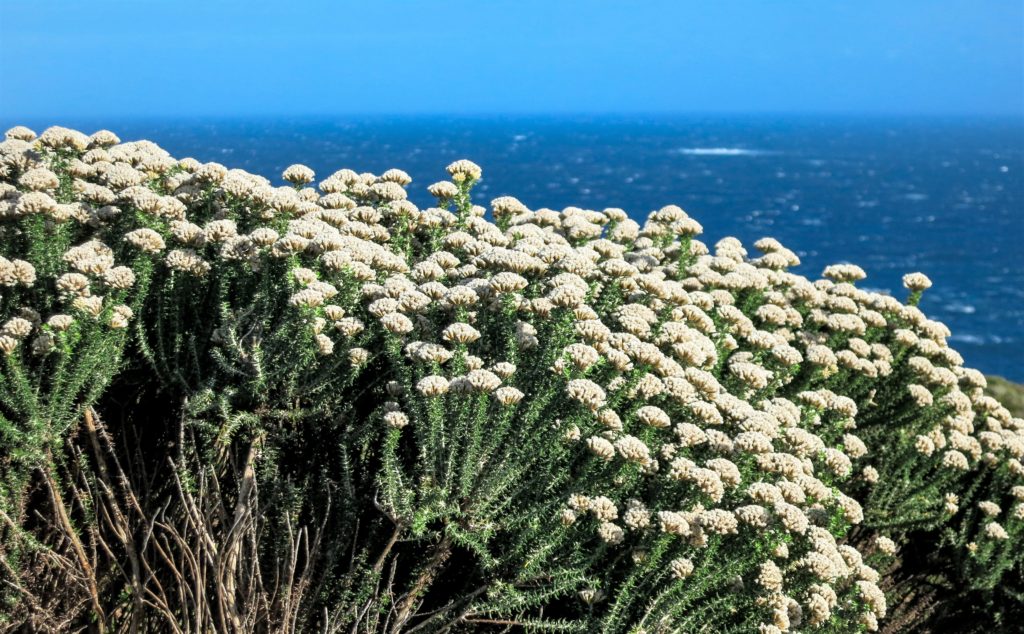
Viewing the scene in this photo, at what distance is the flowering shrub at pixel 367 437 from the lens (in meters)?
4.46

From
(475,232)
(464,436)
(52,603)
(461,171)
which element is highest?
(461,171)

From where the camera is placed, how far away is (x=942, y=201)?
651 ft

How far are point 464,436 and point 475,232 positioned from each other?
7.85ft

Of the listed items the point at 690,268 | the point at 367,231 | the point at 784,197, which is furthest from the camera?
the point at 784,197

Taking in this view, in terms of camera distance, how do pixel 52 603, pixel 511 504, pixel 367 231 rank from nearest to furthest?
pixel 52 603 < pixel 511 504 < pixel 367 231

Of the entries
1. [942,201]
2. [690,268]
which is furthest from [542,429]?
[942,201]

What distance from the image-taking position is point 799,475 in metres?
5.09

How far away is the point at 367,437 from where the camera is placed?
4824 millimetres

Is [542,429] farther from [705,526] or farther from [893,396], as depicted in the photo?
[893,396]

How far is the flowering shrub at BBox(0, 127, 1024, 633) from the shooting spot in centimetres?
446

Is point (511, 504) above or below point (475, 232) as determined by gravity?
below

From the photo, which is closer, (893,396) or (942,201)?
(893,396)

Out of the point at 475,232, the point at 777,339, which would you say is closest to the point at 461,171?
the point at 475,232

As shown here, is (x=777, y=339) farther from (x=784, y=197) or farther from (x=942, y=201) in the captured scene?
(x=942, y=201)
